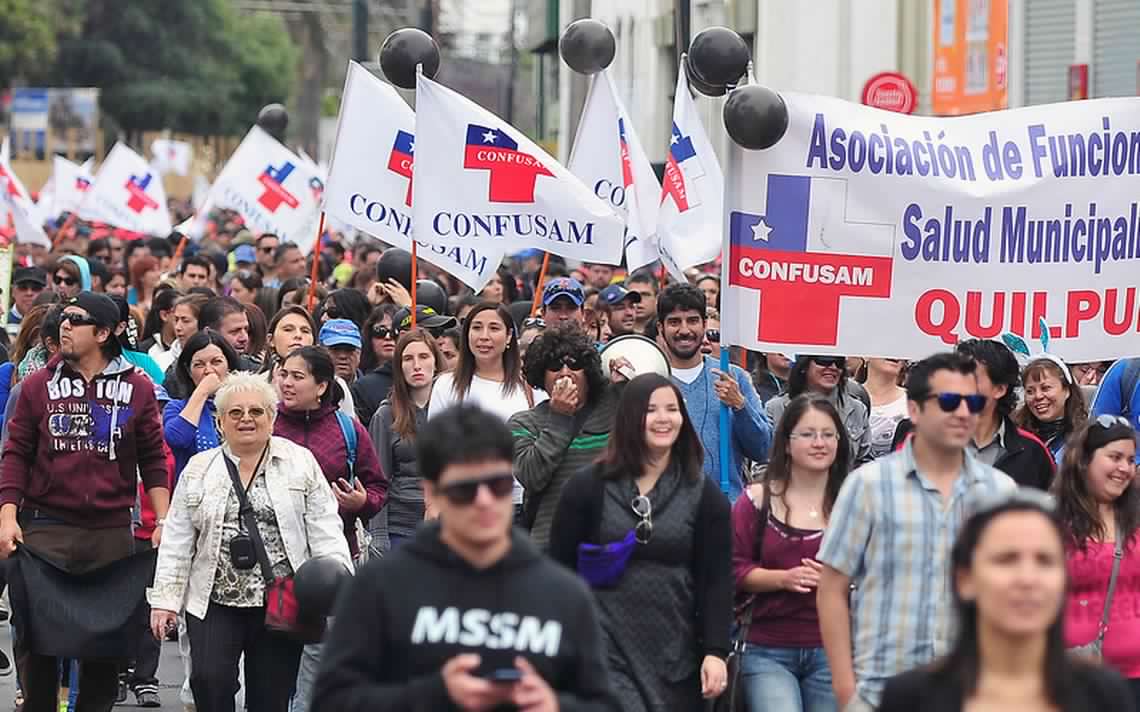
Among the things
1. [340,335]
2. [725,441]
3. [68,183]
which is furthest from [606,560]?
[68,183]

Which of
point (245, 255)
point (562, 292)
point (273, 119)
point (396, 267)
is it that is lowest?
point (562, 292)

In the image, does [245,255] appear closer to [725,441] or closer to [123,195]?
[123,195]

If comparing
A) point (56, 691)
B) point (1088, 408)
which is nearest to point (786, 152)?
point (1088, 408)

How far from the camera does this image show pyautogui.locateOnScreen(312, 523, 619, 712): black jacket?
4.76 metres

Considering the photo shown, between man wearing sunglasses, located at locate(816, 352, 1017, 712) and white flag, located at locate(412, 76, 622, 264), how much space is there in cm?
571

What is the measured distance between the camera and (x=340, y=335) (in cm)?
1084

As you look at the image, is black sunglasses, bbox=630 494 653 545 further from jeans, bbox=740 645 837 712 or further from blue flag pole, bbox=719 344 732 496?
blue flag pole, bbox=719 344 732 496

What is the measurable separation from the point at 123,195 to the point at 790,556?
18886mm

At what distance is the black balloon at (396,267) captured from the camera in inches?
571

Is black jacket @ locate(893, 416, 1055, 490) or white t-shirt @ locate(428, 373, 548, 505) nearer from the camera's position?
black jacket @ locate(893, 416, 1055, 490)

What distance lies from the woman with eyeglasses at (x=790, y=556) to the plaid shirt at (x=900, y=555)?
3.37 feet

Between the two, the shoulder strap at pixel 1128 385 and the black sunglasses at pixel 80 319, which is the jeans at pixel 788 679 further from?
the black sunglasses at pixel 80 319

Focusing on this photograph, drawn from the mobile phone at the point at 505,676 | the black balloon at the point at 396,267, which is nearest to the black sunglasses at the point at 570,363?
the mobile phone at the point at 505,676

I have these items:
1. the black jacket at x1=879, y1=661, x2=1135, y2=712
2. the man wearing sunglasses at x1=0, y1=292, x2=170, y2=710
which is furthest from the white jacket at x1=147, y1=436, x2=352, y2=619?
the black jacket at x1=879, y1=661, x2=1135, y2=712
